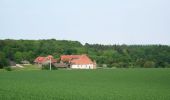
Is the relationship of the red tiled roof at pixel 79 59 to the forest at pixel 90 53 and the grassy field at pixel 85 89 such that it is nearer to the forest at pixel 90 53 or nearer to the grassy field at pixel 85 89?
the forest at pixel 90 53

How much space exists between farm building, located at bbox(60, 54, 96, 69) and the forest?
15.2ft

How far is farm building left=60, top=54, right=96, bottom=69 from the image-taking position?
109375mm

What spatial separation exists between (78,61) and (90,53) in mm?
19198

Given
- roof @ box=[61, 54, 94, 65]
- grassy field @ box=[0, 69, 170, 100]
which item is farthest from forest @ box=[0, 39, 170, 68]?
grassy field @ box=[0, 69, 170, 100]

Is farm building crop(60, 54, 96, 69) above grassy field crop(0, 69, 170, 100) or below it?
above

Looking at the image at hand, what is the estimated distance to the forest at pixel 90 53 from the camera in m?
108

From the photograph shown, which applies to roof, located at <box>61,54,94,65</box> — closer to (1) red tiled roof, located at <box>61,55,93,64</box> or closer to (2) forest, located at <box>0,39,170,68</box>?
(1) red tiled roof, located at <box>61,55,93,64</box>

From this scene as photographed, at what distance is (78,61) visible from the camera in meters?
111

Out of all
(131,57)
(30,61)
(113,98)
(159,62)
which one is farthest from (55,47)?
(113,98)

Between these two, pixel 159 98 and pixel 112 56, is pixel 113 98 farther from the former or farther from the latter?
pixel 112 56

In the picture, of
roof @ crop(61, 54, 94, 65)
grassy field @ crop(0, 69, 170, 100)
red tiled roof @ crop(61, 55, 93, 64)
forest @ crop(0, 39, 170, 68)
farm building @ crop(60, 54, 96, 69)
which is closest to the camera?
grassy field @ crop(0, 69, 170, 100)

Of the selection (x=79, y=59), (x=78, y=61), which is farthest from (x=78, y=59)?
(x=78, y=61)

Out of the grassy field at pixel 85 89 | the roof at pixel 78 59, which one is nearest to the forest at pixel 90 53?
the roof at pixel 78 59

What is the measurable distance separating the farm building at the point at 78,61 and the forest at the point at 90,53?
182 inches
